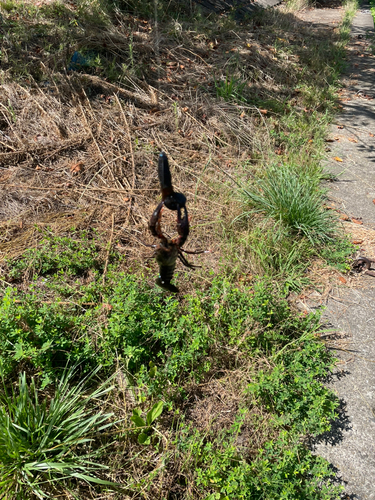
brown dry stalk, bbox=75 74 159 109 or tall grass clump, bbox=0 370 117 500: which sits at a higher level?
→ brown dry stalk, bbox=75 74 159 109

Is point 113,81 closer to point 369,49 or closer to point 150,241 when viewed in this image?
point 150,241

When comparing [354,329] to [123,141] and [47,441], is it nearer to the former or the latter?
[47,441]

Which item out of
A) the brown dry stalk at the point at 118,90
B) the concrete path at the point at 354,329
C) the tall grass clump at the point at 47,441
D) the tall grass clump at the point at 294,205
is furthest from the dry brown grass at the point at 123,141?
the tall grass clump at the point at 47,441

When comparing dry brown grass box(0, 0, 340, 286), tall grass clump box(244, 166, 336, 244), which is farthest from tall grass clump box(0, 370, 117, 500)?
tall grass clump box(244, 166, 336, 244)

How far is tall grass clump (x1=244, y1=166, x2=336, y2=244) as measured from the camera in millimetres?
3516

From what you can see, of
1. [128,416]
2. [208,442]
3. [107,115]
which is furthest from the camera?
[107,115]

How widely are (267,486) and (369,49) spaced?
37.2 ft

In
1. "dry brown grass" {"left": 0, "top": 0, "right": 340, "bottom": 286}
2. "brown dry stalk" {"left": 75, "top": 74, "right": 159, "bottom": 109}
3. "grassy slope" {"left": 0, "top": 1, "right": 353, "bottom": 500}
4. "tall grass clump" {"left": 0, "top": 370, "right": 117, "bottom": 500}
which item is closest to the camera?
"tall grass clump" {"left": 0, "top": 370, "right": 117, "bottom": 500}

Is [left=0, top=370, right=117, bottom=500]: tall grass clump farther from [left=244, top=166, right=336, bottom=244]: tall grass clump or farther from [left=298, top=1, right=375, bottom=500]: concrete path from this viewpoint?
[left=244, top=166, right=336, bottom=244]: tall grass clump

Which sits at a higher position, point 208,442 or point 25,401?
point 25,401

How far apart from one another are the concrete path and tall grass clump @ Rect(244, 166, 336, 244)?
523 mm

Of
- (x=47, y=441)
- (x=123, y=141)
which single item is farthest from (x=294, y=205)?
(x=47, y=441)

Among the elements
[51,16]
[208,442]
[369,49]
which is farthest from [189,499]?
[369,49]

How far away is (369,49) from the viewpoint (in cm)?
985
